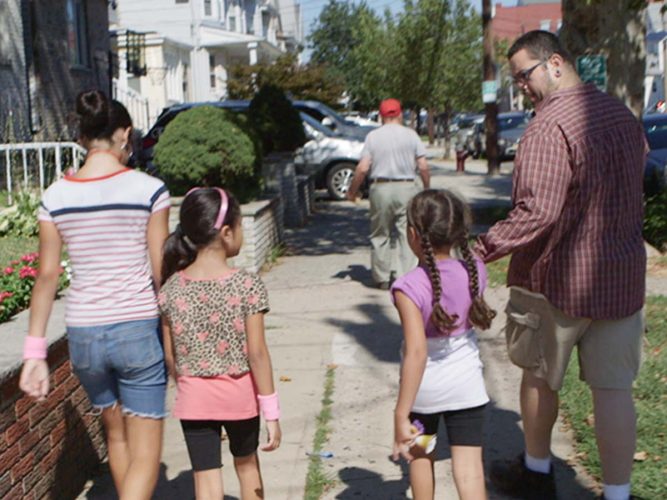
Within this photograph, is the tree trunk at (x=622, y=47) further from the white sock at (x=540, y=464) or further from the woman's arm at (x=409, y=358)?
the woman's arm at (x=409, y=358)

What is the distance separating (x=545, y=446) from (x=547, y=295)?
0.73m

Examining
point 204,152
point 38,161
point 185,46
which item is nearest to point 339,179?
point 38,161

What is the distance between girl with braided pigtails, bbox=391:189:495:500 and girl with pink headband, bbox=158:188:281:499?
496 mm

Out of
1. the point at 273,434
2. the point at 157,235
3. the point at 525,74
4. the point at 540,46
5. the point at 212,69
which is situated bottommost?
the point at 273,434

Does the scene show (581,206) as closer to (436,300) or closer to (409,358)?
(436,300)

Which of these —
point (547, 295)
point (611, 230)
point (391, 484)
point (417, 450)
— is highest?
point (611, 230)

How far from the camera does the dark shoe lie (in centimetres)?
452

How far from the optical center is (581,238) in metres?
4.07

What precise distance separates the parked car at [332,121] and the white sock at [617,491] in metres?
15.3

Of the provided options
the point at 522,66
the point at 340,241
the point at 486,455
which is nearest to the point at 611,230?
the point at 522,66

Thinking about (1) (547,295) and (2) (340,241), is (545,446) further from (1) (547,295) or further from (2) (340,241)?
(2) (340,241)

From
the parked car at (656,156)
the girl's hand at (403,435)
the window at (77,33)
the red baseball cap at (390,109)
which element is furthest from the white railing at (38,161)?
the girl's hand at (403,435)

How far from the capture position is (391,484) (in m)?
4.88

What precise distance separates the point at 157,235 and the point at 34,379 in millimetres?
667
